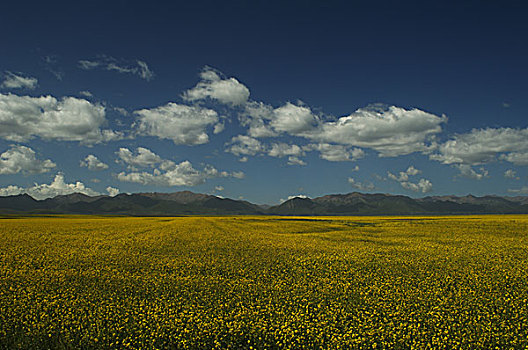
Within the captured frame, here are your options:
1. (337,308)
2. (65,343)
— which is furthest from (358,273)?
(65,343)

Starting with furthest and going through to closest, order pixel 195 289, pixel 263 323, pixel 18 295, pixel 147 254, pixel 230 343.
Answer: pixel 147 254 < pixel 195 289 < pixel 18 295 < pixel 263 323 < pixel 230 343

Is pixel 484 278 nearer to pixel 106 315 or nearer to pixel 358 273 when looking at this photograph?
pixel 358 273

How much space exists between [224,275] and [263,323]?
836 cm

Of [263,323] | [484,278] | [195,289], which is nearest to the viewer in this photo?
[263,323]

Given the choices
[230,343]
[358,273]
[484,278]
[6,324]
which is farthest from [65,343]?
[484,278]

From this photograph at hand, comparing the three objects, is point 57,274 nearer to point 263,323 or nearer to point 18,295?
point 18,295

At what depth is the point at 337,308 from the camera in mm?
13859

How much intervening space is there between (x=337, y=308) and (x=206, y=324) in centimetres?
579

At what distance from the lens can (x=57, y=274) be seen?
63.3 ft

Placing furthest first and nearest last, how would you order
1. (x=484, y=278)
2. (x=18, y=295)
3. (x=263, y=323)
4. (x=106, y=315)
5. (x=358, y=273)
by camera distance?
(x=358, y=273), (x=484, y=278), (x=18, y=295), (x=106, y=315), (x=263, y=323)

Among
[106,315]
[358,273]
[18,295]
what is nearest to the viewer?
[106,315]

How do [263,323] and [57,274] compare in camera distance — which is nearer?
[263,323]

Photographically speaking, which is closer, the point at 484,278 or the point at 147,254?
the point at 484,278

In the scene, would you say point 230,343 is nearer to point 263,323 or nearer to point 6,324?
point 263,323
